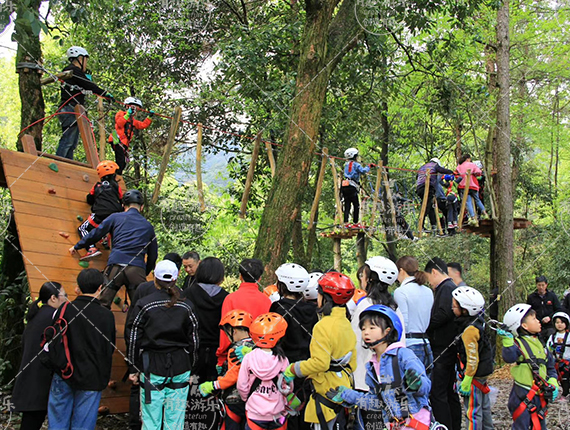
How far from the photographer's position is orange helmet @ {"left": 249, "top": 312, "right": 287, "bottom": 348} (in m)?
3.59

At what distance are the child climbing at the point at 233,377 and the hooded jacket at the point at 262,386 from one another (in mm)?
117

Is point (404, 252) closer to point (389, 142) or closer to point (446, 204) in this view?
point (389, 142)

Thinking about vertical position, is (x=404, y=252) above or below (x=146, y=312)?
above

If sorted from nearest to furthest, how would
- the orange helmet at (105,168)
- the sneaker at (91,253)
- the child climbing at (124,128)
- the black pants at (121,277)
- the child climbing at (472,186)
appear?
the black pants at (121,277) < the sneaker at (91,253) < the orange helmet at (105,168) < the child climbing at (124,128) < the child climbing at (472,186)

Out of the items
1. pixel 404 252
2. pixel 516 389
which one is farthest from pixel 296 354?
pixel 404 252

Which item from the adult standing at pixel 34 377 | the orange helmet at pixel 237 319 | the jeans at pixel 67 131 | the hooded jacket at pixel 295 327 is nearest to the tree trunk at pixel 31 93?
the jeans at pixel 67 131

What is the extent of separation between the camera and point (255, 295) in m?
4.18

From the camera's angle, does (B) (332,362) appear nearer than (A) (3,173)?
Yes

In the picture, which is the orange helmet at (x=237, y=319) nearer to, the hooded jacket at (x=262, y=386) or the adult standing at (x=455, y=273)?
the hooded jacket at (x=262, y=386)

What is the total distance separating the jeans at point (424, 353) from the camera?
14.4 ft

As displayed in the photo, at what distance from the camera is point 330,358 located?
11.3 ft

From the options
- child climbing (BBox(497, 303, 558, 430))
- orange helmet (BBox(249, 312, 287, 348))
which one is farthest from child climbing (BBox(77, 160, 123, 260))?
child climbing (BBox(497, 303, 558, 430))

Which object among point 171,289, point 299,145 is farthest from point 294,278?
point 299,145

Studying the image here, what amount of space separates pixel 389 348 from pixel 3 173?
16.5 feet
